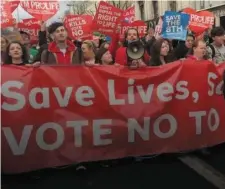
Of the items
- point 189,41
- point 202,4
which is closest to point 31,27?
point 189,41

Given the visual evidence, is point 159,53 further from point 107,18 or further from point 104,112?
point 107,18

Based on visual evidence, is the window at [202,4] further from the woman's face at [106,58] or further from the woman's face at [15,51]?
the woman's face at [15,51]

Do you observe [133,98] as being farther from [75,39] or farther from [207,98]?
[75,39]

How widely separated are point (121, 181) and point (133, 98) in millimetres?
975

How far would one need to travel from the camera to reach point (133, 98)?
4.93 meters

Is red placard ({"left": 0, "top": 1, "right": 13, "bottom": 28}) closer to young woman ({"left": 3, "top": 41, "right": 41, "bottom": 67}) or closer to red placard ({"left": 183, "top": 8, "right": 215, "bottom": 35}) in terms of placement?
red placard ({"left": 183, "top": 8, "right": 215, "bottom": 35})

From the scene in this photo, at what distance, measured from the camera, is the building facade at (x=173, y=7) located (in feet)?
79.0

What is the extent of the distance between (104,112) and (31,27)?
711 centimetres

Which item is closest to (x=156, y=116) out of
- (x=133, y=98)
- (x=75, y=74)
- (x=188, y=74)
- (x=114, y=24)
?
(x=133, y=98)

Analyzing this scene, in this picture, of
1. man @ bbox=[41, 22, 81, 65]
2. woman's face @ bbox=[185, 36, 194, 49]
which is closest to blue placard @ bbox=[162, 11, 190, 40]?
woman's face @ bbox=[185, 36, 194, 49]

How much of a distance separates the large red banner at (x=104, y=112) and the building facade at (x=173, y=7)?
61.1 feet

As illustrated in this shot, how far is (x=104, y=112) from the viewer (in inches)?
190

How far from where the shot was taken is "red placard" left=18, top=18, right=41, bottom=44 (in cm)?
1119

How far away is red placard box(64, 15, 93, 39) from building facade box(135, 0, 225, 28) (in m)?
14.0
